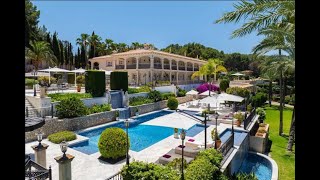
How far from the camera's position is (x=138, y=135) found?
60.9ft

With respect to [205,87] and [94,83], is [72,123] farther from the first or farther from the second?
[205,87]

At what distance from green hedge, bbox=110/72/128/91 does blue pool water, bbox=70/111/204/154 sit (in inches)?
244

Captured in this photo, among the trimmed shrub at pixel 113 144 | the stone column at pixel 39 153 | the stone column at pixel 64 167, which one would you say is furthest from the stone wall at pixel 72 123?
the stone column at pixel 64 167

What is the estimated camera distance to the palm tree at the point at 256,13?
823 centimetres

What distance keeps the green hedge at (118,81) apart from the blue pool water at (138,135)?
6.21 meters

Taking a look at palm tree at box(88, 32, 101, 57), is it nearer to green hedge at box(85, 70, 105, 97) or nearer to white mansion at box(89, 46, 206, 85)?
white mansion at box(89, 46, 206, 85)

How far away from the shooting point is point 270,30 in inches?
443

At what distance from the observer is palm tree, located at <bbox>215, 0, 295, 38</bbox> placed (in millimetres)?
8234

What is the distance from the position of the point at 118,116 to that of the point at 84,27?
39.9m

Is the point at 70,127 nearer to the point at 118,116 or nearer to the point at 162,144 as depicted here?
the point at 118,116

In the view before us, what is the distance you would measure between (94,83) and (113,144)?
13.4 m

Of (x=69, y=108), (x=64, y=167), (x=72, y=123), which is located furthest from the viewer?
(x=69, y=108)

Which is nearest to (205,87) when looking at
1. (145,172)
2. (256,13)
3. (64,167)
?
(256,13)

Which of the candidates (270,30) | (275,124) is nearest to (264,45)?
(270,30)
